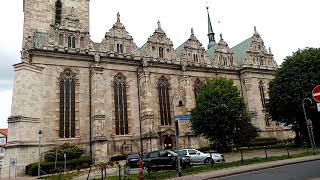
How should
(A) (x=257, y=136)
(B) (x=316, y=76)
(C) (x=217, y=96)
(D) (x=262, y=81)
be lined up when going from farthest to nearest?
(D) (x=262, y=81)
(A) (x=257, y=136)
(C) (x=217, y=96)
(B) (x=316, y=76)

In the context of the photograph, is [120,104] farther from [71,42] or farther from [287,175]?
[287,175]

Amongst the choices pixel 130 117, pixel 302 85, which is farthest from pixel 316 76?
pixel 130 117

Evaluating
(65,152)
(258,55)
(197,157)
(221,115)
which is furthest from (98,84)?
(258,55)

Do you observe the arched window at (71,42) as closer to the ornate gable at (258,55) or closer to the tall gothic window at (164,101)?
the tall gothic window at (164,101)

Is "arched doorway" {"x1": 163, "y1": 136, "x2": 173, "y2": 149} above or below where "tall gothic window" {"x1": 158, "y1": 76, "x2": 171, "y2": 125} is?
below

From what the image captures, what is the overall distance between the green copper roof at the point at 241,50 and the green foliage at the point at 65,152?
111 feet

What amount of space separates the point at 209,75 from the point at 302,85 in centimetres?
1616

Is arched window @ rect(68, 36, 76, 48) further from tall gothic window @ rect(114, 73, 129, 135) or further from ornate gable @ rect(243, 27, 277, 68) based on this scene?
ornate gable @ rect(243, 27, 277, 68)

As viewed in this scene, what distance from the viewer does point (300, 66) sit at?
118ft

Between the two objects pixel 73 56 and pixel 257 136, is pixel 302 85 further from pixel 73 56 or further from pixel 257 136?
pixel 73 56

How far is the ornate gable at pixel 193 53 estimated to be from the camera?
153ft

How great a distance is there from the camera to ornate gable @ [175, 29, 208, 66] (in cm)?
4675

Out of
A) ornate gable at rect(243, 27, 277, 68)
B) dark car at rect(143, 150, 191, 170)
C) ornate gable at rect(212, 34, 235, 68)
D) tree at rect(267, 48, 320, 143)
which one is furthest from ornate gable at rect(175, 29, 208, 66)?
dark car at rect(143, 150, 191, 170)

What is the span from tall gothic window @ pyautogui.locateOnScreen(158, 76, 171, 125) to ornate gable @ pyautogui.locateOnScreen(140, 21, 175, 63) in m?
3.33
